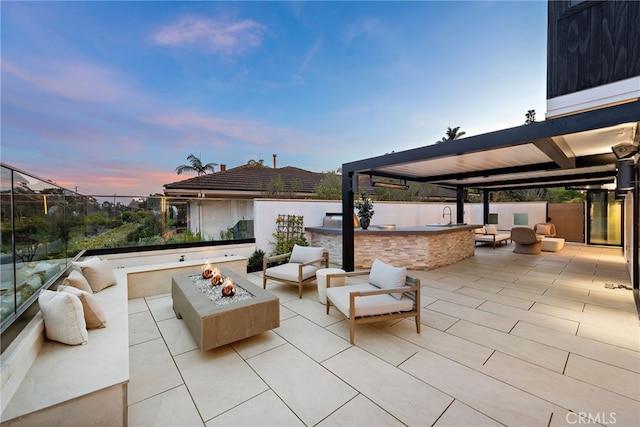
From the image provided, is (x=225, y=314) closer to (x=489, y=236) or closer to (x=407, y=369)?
(x=407, y=369)

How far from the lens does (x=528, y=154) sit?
4.65 m

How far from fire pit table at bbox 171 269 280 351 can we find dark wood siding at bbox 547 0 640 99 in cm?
405

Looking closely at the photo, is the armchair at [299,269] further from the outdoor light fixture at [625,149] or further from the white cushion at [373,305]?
the outdoor light fixture at [625,149]

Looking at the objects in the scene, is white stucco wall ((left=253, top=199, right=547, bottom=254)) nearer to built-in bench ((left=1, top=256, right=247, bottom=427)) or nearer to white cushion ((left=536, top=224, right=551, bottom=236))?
white cushion ((left=536, top=224, right=551, bottom=236))

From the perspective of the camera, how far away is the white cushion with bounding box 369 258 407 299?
10.6 ft

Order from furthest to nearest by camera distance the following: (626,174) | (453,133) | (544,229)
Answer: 1. (453,133)
2. (544,229)
3. (626,174)

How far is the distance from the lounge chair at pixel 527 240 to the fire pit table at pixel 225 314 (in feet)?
29.7

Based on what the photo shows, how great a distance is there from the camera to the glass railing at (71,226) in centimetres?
229

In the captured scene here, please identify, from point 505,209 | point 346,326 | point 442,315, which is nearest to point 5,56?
point 346,326

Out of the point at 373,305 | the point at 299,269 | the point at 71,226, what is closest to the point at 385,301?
the point at 373,305

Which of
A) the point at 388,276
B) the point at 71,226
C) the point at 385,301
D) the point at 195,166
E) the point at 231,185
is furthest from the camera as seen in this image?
the point at 195,166

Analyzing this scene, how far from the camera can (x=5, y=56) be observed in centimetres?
507

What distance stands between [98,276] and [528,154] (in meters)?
7.41

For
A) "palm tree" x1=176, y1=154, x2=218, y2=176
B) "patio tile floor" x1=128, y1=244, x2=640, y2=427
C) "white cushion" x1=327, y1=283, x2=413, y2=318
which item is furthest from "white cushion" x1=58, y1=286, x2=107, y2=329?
"palm tree" x1=176, y1=154, x2=218, y2=176
